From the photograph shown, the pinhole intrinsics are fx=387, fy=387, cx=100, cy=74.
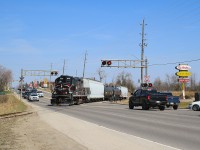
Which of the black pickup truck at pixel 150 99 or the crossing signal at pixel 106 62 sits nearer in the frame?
the black pickup truck at pixel 150 99

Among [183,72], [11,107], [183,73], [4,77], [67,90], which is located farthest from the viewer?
[4,77]

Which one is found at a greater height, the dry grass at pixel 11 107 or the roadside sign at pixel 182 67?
the roadside sign at pixel 182 67

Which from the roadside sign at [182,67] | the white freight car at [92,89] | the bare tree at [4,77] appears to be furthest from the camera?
the bare tree at [4,77]

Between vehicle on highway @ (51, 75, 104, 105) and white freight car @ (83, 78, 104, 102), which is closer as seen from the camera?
vehicle on highway @ (51, 75, 104, 105)

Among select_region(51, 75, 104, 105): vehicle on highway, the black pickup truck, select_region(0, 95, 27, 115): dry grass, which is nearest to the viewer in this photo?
the black pickup truck

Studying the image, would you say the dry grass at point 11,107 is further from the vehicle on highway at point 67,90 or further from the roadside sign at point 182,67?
the roadside sign at point 182,67

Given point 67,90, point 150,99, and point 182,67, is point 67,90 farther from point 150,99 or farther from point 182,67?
point 182,67

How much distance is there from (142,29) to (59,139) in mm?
54493

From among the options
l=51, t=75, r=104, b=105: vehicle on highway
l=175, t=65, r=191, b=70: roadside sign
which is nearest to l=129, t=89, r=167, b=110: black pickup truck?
l=51, t=75, r=104, b=105: vehicle on highway

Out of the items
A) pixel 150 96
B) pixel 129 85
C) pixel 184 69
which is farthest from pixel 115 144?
pixel 129 85

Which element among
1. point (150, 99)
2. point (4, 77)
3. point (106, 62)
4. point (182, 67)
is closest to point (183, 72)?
point (182, 67)

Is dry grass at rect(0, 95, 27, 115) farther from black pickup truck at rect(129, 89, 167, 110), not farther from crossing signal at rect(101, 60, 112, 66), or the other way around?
crossing signal at rect(101, 60, 112, 66)

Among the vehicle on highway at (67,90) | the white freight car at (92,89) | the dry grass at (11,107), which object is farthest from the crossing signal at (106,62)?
the dry grass at (11,107)

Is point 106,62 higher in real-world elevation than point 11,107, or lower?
higher
